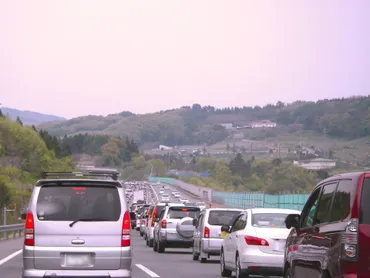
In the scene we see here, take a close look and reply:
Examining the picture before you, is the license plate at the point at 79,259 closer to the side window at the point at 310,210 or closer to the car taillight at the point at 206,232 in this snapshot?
the side window at the point at 310,210

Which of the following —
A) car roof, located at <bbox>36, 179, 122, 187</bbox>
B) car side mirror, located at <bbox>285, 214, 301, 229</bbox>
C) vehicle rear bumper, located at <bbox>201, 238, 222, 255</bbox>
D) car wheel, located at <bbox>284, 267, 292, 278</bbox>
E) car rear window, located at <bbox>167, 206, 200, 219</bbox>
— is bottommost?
vehicle rear bumper, located at <bbox>201, 238, 222, 255</bbox>

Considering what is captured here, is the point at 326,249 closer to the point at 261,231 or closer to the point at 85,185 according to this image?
the point at 85,185

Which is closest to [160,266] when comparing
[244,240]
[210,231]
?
[210,231]

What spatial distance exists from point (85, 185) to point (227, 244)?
697 cm

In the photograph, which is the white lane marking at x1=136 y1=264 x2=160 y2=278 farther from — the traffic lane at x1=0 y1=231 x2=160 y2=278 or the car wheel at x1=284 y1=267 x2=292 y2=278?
the car wheel at x1=284 y1=267 x2=292 y2=278

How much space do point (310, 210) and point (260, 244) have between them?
639 cm

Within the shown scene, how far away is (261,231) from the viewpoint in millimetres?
19094

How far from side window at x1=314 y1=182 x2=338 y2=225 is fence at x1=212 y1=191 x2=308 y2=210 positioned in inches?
1321

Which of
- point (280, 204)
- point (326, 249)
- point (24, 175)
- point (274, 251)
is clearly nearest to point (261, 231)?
→ point (274, 251)

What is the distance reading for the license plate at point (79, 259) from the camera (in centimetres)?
1441

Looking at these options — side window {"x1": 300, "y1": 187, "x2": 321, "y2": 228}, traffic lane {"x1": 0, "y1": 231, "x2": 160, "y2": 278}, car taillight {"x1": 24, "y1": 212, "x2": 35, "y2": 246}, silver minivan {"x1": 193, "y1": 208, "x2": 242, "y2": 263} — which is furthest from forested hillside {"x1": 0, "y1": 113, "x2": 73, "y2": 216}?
side window {"x1": 300, "y1": 187, "x2": 321, "y2": 228}

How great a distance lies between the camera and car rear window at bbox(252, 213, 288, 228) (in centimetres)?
1952

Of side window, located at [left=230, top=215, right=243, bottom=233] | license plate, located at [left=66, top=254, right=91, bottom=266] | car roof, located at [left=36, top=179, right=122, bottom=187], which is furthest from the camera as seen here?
side window, located at [left=230, top=215, right=243, bottom=233]

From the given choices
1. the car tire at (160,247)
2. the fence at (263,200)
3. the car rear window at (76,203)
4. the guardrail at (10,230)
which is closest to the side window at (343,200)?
the car rear window at (76,203)
